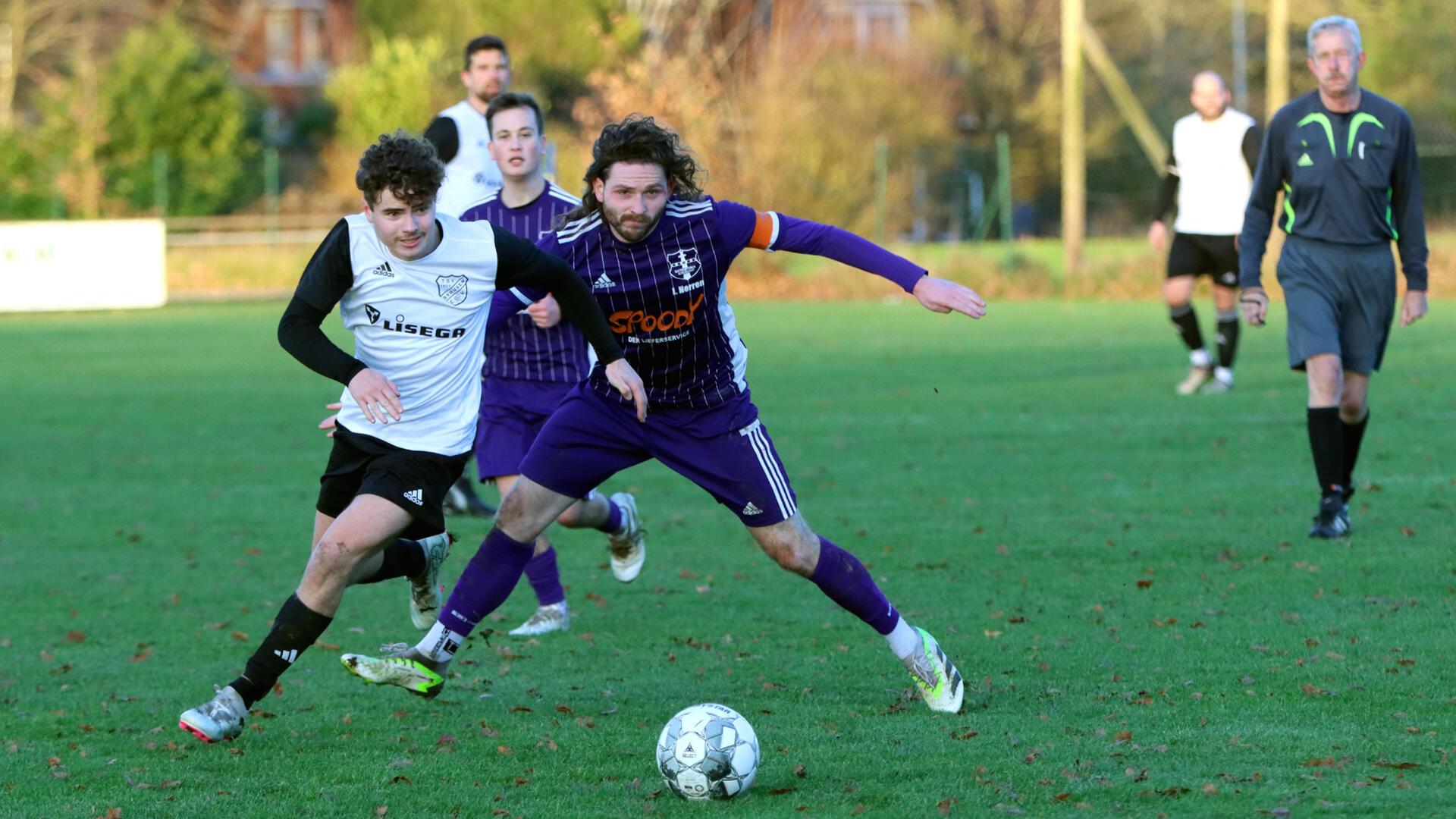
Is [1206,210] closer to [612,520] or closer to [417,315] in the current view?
[612,520]

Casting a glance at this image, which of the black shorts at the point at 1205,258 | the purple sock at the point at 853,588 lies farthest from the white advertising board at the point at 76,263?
the purple sock at the point at 853,588

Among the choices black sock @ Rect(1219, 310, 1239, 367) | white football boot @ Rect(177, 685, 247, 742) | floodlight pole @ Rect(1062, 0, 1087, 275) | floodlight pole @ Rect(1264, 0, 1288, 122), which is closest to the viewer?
white football boot @ Rect(177, 685, 247, 742)

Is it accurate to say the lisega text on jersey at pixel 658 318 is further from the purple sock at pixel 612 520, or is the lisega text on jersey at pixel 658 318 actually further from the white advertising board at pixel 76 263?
the white advertising board at pixel 76 263

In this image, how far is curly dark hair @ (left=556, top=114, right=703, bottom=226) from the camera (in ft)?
17.1

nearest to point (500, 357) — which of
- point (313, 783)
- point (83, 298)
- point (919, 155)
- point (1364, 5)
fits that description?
point (313, 783)

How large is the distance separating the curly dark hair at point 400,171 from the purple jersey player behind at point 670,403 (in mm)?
508

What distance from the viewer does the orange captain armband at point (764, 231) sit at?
216 inches

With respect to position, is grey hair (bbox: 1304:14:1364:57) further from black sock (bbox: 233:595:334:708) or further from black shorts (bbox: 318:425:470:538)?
black sock (bbox: 233:595:334:708)

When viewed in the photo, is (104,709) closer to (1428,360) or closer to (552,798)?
(552,798)

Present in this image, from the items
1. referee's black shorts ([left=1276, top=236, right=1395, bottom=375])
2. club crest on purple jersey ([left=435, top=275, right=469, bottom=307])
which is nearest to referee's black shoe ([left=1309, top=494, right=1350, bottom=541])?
referee's black shorts ([left=1276, top=236, right=1395, bottom=375])

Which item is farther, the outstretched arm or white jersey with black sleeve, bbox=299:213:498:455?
white jersey with black sleeve, bbox=299:213:498:455

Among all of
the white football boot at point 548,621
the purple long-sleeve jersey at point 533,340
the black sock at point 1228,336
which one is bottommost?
the white football boot at point 548,621

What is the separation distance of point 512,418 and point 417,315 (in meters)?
1.95

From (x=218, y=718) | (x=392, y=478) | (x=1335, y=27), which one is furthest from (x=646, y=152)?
(x=1335, y=27)
